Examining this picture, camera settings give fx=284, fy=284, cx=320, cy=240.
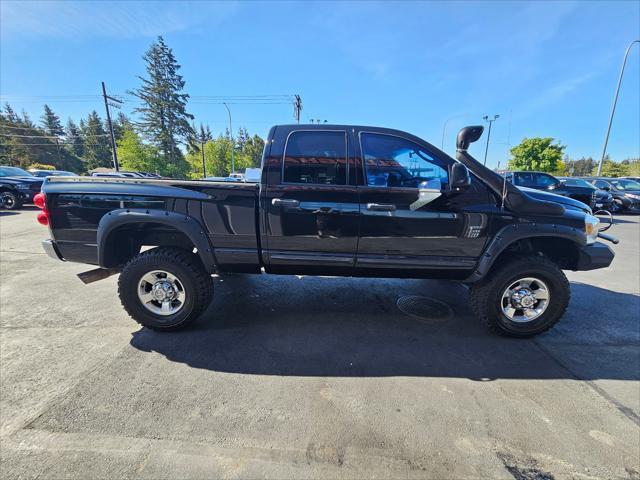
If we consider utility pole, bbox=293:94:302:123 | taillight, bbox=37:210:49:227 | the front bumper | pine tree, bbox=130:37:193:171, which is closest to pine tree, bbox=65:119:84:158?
pine tree, bbox=130:37:193:171

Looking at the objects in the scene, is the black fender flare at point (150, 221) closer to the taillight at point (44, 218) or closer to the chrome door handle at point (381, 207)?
the taillight at point (44, 218)

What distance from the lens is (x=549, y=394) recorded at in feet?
7.49

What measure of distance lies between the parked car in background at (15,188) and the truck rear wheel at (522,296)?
16.2m

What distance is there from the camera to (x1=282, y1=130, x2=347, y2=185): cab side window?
9.07 ft

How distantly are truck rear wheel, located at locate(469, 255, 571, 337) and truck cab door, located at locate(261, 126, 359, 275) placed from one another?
149 centimetres

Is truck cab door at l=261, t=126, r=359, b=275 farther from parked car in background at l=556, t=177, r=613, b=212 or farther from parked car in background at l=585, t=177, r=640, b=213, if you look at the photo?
parked car in background at l=585, t=177, r=640, b=213

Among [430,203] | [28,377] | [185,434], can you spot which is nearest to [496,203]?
[430,203]

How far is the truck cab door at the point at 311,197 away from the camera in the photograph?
2730 mm

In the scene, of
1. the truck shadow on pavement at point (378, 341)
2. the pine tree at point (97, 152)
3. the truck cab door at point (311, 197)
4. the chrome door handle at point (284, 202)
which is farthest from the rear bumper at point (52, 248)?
the pine tree at point (97, 152)

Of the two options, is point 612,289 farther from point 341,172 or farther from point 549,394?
point 341,172

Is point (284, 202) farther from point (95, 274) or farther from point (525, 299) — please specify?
point (525, 299)

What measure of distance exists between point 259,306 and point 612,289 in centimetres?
548

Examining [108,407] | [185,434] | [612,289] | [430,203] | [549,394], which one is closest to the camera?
[185,434]

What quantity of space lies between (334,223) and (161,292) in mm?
1923
